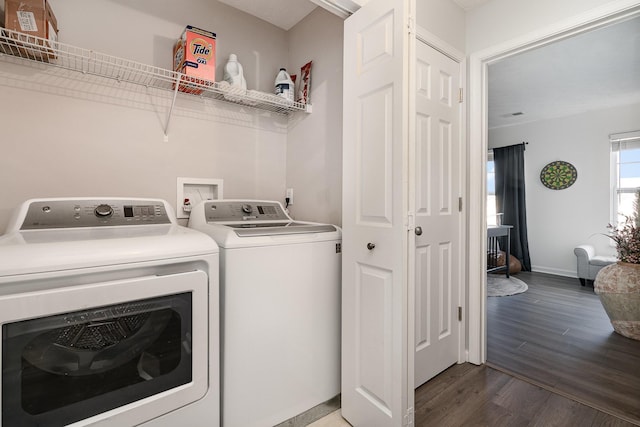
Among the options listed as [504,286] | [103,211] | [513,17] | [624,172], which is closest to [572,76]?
[624,172]

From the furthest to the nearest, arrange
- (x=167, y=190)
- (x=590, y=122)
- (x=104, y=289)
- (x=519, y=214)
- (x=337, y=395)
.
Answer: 1. (x=519, y=214)
2. (x=590, y=122)
3. (x=167, y=190)
4. (x=337, y=395)
5. (x=104, y=289)

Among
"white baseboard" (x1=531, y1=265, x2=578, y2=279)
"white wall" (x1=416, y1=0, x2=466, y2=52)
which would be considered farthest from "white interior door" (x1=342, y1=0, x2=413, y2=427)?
"white baseboard" (x1=531, y1=265, x2=578, y2=279)

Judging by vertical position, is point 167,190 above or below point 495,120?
below

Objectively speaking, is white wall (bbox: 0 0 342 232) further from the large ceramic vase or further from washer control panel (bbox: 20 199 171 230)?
the large ceramic vase

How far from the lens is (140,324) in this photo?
1.06 meters

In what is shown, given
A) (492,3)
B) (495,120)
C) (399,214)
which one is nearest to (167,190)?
(399,214)

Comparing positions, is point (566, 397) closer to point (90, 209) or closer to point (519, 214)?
point (90, 209)

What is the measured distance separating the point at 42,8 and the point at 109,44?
329 millimetres

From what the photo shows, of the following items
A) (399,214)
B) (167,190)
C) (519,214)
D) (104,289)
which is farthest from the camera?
(519,214)

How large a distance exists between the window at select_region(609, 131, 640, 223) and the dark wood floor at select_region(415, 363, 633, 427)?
12.5 ft

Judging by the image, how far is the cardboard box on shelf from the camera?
1291 millimetres

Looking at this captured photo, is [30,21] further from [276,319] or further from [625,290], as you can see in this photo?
[625,290]

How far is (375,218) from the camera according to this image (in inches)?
53.7

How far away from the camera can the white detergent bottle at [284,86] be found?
2086 millimetres
